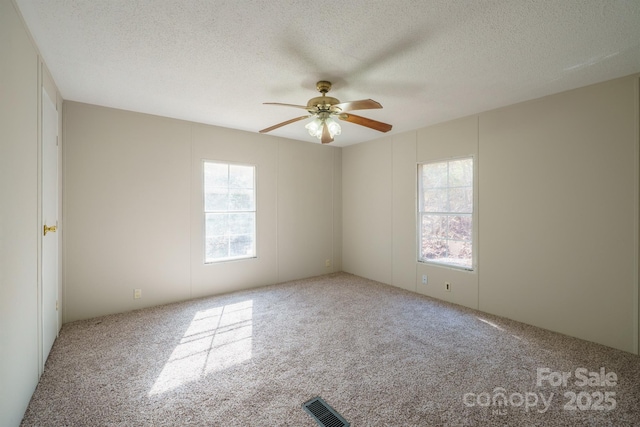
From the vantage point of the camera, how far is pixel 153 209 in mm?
3725

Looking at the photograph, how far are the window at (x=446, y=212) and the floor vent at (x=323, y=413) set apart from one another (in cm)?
276

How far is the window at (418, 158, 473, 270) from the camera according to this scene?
382 centimetres

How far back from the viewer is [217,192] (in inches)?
168

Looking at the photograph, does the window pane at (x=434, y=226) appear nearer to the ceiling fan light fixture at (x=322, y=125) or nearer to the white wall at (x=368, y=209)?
the white wall at (x=368, y=209)

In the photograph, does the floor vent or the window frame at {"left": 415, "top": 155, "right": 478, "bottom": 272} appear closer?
the floor vent

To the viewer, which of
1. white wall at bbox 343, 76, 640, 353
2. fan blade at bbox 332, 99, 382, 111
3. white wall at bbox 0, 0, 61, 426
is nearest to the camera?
white wall at bbox 0, 0, 61, 426

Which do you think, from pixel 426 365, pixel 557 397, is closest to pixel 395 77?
pixel 426 365

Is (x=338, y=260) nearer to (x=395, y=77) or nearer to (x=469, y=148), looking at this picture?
(x=469, y=148)

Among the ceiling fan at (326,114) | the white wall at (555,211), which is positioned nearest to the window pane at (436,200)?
the white wall at (555,211)

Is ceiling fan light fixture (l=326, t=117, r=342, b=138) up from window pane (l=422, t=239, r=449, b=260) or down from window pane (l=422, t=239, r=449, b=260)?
up

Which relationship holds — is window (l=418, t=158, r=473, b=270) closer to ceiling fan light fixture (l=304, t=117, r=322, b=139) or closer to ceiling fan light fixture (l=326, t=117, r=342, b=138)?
ceiling fan light fixture (l=326, t=117, r=342, b=138)

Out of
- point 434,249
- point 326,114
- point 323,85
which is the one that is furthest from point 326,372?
point 434,249

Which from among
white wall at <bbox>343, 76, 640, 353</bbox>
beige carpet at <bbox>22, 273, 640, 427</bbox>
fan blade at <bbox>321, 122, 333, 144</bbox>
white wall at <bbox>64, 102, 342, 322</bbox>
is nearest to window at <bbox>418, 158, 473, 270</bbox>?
white wall at <bbox>343, 76, 640, 353</bbox>

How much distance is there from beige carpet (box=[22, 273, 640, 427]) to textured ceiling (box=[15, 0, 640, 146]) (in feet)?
8.25
